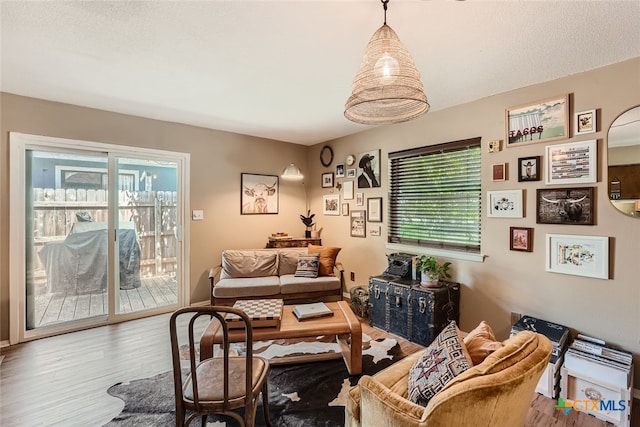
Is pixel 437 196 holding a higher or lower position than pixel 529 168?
lower

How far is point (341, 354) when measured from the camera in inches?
104

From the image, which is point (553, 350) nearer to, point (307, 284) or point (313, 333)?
point (313, 333)

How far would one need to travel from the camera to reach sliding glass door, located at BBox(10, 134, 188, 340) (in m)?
3.03

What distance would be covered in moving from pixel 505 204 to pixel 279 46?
7.97ft

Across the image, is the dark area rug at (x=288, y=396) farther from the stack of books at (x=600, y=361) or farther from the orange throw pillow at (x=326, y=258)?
the orange throw pillow at (x=326, y=258)

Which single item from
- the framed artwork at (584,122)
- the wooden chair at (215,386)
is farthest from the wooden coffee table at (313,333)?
the framed artwork at (584,122)

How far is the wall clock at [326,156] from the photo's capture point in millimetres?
4695

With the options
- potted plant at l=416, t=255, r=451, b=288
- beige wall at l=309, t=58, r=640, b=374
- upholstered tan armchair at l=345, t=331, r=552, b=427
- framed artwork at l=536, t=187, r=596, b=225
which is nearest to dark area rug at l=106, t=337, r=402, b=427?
upholstered tan armchair at l=345, t=331, r=552, b=427

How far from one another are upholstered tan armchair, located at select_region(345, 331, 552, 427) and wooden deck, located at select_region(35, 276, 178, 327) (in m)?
3.36

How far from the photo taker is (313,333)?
2.20 metres

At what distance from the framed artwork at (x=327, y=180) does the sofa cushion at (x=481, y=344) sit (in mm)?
3374

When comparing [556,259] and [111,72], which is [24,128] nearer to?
[111,72]

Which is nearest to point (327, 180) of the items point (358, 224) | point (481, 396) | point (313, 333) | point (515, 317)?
point (358, 224)

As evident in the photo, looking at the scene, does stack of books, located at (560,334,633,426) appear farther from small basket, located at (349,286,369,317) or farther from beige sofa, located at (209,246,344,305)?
beige sofa, located at (209,246,344,305)
